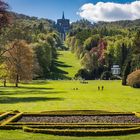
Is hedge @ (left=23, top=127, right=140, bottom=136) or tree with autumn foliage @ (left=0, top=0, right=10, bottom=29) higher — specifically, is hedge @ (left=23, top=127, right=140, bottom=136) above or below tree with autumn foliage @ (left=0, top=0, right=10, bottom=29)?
below

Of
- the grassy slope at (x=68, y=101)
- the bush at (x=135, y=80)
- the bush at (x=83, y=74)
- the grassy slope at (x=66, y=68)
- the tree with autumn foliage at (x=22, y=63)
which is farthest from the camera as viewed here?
the grassy slope at (x=66, y=68)

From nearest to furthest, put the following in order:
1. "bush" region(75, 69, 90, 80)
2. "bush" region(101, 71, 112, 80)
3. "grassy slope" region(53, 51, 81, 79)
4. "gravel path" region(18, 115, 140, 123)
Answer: "gravel path" region(18, 115, 140, 123), "bush" region(101, 71, 112, 80), "bush" region(75, 69, 90, 80), "grassy slope" region(53, 51, 81, 79)

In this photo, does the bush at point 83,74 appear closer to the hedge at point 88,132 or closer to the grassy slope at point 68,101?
the grassy slope at point 68,101

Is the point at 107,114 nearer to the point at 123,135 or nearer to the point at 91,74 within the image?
the point at 123,135

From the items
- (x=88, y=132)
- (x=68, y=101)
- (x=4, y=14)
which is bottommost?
(x=88, y=132)

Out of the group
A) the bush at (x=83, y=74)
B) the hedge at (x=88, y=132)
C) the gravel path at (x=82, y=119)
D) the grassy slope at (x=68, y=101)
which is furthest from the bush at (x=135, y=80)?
the hedge at (x=88, y=132)

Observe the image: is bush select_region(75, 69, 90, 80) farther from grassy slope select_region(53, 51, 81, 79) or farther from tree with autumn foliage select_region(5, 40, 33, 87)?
tree with autumn foliage select_region(5, 40, 33, 87)

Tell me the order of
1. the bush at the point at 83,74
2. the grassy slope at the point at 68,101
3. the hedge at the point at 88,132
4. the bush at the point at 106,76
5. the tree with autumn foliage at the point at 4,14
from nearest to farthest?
the hedge at the point at 88,132 < the grassy slope at the point at 68,101 < the tree with autumn foliage at the point at 4,14 < the bush at the point at 106,76 < the bush at the point at 83,74

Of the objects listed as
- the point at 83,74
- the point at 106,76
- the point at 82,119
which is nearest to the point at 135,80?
the point at 106,76

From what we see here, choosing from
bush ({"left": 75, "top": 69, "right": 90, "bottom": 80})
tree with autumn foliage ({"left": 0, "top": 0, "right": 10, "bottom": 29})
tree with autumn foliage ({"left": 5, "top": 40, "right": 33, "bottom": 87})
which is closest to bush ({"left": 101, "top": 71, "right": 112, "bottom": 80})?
bush ({"left": 75, "top": 69, "right": 90, "bottom": 80})

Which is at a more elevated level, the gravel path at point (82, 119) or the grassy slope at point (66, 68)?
the grassy slope at point (66, 68)

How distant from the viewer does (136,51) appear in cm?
11969

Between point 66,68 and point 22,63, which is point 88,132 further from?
point 66,68

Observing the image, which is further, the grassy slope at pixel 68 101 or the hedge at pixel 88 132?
the grassy slope at pixel 68 101
